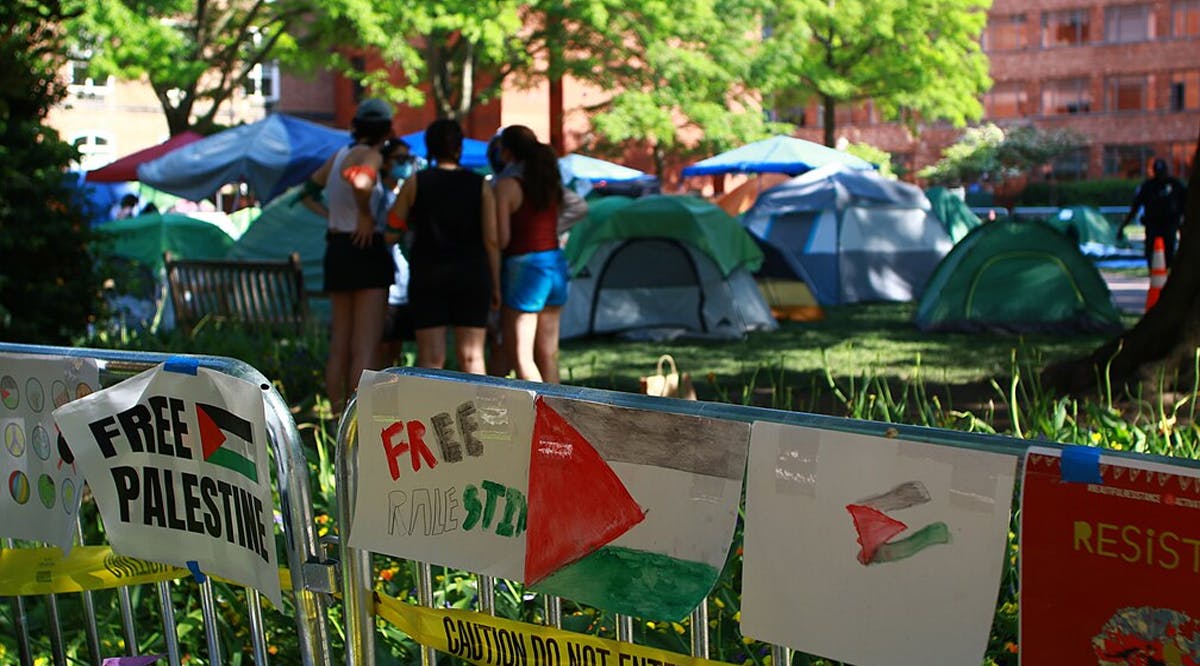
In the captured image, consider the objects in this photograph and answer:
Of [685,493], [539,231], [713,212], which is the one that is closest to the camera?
[685,493]

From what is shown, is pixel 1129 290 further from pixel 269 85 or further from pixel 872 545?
pixel 269 85

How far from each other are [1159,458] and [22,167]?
781 cm

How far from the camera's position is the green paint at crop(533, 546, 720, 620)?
2.26m

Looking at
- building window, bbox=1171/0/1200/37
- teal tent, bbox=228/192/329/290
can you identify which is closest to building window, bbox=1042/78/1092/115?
building window, bbox=1171/0/1200/37

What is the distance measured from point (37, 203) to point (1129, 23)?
5790 cm

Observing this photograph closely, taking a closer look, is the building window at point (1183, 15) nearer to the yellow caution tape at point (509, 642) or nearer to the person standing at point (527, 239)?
the person standing at point (527, 239)

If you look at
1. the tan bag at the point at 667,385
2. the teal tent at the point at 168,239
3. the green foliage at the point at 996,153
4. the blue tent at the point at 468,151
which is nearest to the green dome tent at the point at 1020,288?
the blue tent at the point at 468,151

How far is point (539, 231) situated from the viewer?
24.8 feet

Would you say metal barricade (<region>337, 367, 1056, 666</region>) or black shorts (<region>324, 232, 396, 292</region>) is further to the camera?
black shorts (<region>324, 232, 396, 292</region>)

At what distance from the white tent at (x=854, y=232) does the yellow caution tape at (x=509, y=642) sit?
51.7ft

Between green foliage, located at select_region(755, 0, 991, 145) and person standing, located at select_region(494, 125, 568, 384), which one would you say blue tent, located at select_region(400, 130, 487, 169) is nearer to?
person standing, located at select_region(494, 125, 568, 384)

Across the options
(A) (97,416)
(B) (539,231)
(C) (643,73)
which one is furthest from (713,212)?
(C) (643,73)

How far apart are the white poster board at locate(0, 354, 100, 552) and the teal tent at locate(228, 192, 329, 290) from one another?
37.3 ft

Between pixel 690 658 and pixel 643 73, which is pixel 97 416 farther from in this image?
pixel 643 73
